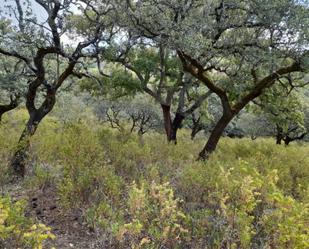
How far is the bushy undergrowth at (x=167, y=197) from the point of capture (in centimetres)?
429

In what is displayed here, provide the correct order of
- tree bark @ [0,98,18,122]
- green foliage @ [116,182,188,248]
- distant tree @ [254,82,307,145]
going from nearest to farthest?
green foliage @ [116,182,188,248], tree bark @ [0,98,18,122], distant tree @ [254,82,307,145]

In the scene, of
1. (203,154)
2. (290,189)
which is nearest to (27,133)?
(203,154)

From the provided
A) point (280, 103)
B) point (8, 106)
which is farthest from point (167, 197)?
point (8, 106)

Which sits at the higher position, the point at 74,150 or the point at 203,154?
the point at 203,154

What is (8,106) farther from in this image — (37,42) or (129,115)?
(129,115)

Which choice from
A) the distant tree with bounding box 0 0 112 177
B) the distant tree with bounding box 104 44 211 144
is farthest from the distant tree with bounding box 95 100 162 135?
the distant tree with bounding box 0 0 112 177

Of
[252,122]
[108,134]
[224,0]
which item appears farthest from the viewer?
[252,122]

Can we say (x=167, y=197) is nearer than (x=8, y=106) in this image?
Yes

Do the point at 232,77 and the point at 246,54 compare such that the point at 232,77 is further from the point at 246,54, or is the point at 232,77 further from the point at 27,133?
the point at 27,133

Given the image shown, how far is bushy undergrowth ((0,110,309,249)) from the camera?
429cm

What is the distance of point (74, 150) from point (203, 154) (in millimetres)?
4462

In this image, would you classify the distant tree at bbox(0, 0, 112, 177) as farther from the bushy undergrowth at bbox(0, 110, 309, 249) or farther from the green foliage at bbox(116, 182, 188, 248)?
the green foliage at bbox(116, 182, 188, 248)

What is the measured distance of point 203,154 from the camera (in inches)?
391

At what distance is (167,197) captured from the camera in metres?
5.19
